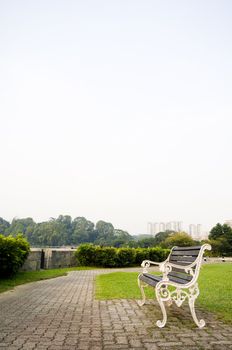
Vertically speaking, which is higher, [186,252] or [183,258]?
[186,252]

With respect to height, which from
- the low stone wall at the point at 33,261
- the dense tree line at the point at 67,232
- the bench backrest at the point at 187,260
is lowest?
the low stone wall at the point at 33,261

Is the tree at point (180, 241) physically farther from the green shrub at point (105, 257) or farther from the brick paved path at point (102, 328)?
the brick paved path at point (102, 328)

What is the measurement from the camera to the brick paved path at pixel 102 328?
3.53 m

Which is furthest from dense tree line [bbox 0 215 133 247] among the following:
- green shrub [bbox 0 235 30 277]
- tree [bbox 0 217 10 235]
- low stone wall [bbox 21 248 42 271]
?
green shrub [bbox 0 235 30 277]

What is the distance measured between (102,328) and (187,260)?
180cm

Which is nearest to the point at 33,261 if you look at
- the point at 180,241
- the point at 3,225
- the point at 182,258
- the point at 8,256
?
the point at 8,256

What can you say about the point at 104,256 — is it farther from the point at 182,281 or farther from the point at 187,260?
the point at 182,281

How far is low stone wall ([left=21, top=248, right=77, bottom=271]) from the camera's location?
52.4 ft

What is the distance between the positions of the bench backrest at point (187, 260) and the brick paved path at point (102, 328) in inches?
23.9

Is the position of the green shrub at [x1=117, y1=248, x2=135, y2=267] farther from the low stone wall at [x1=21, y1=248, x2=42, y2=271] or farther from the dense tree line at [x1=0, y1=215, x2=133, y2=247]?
the dense tree line at [x1=0, y1=215, x2=133, y2=247]

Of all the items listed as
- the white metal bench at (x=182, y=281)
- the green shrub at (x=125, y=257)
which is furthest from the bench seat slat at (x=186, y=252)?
Result: the green shrub at (x=125, y=257)

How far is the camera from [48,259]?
1894cm

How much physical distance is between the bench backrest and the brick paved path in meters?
0.61

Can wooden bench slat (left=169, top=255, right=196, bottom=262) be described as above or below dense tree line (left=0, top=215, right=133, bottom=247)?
below
